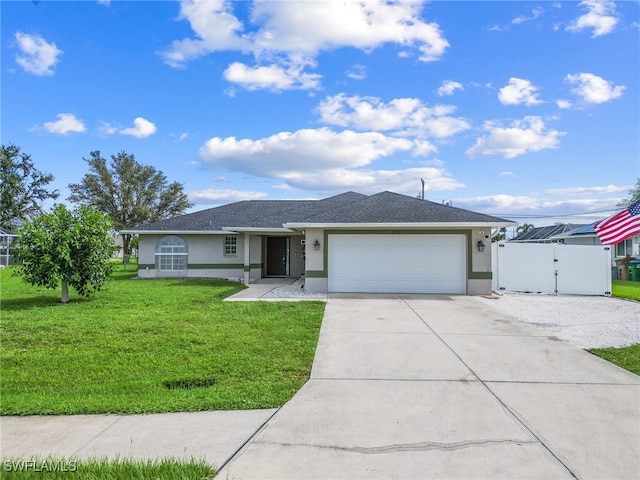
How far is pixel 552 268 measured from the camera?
1402cm

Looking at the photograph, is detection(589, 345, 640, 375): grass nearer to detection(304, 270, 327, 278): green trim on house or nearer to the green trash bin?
detection(304, 270, 327, 278): green trim on house

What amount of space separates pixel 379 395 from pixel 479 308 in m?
7.20

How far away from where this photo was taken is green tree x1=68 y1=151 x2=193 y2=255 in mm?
40312

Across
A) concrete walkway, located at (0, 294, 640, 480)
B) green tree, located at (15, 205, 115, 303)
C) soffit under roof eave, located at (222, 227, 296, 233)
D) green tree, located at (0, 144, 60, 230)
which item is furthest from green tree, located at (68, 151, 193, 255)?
concrete walkway, located at (0, 294, 640, 480)

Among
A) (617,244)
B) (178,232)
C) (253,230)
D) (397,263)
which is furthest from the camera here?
(617,244)

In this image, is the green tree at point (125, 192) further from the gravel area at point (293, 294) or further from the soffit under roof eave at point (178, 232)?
the gravel area at point (293, 294)

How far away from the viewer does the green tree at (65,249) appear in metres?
10.2

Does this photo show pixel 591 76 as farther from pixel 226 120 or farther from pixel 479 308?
pixel 226 120

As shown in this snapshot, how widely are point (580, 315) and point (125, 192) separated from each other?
41.8 meters

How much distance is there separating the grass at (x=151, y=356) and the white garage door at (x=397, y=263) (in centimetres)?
359

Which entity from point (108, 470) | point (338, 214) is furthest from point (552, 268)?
point (108, 470)

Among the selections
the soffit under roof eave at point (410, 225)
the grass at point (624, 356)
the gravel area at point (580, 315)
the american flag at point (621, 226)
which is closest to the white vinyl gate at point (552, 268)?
the gravel area at point (580, 315)

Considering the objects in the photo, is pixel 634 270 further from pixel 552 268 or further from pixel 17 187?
pixel 17 187

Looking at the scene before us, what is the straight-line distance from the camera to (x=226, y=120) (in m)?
17.8
